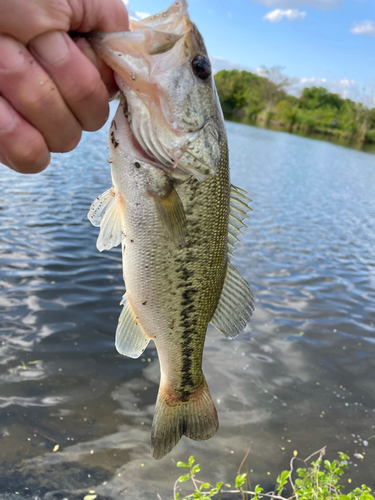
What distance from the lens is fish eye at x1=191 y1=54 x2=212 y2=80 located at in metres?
Answer: 1.64

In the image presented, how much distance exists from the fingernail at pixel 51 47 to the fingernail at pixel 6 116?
0.60 ft

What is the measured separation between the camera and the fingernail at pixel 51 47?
1.05 meters

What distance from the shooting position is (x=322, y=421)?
14.7 feet

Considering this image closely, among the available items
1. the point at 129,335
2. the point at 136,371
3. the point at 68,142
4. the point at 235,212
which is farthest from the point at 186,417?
the point at 136,371

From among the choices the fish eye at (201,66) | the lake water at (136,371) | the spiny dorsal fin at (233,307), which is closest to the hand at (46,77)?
the fish eye at (201,66)

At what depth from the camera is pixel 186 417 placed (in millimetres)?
2307

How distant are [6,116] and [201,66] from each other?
0.97m

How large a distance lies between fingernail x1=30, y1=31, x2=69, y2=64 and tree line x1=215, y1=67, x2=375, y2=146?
242 feet

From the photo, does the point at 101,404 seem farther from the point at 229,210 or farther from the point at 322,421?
the point at 229,210

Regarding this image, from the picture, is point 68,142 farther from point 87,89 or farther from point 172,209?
point 172,209

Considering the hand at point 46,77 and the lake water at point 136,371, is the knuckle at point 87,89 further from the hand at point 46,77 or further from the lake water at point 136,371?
the lake water at point 136,371

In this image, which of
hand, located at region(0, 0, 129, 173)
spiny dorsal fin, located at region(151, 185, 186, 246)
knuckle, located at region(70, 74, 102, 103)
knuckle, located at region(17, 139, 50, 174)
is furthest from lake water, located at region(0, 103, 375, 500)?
knuckle, located at region(70, 74, 102, 103)

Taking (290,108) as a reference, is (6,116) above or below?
below

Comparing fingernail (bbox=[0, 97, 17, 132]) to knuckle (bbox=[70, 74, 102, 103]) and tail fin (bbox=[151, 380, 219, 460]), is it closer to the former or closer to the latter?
knuckle (bbox=[70, 74, 102, 103])
